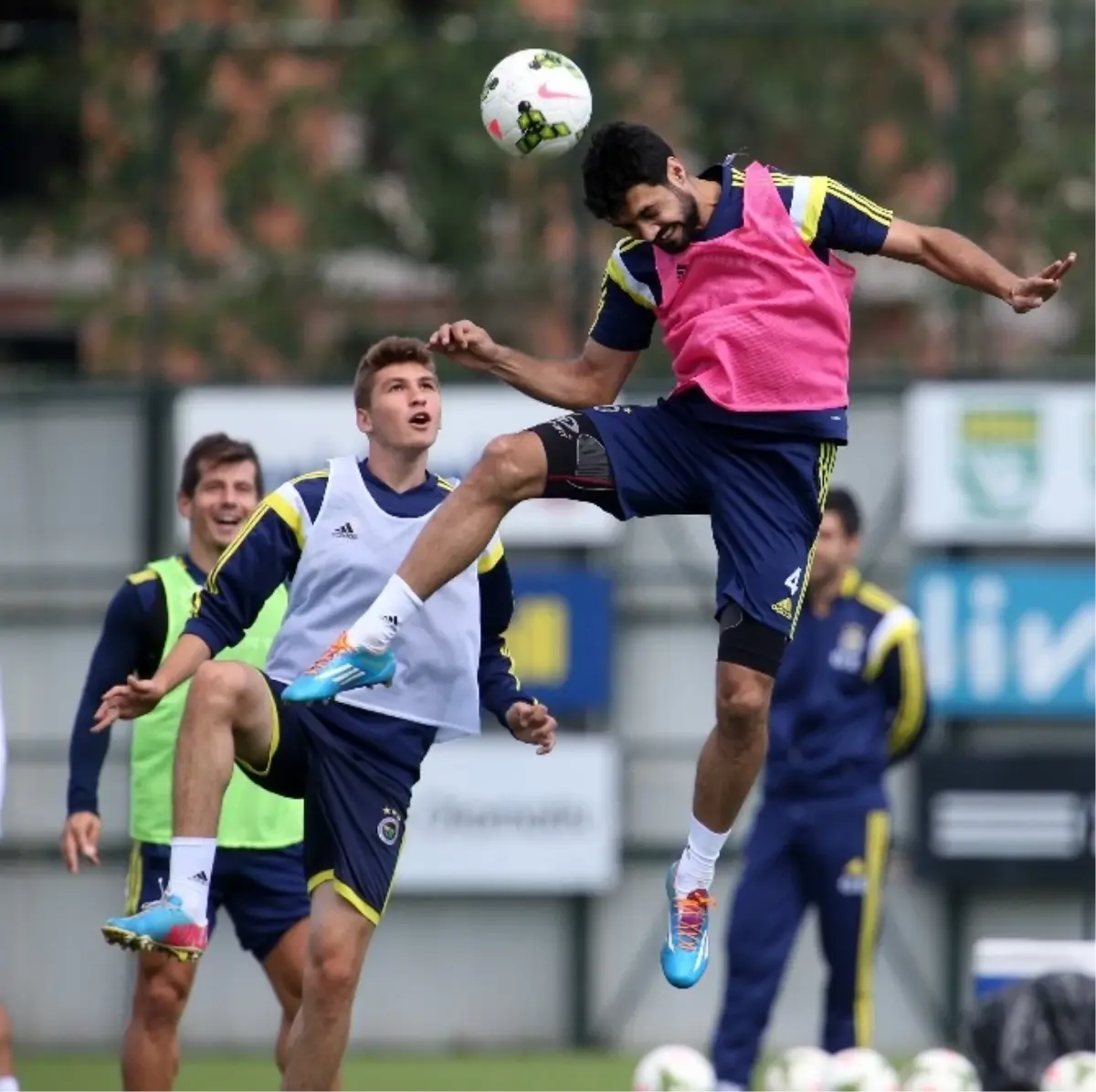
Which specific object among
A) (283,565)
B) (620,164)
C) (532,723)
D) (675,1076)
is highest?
(620,164)

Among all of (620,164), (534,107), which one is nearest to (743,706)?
(620,164)

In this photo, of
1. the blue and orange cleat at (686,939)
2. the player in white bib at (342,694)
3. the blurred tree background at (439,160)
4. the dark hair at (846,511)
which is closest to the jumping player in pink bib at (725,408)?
the player in white bib at (342,694)

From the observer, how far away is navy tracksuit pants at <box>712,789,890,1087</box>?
10.7m

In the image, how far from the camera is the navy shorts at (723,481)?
779 centimetres

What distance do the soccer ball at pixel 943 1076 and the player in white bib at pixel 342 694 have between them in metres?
1.79

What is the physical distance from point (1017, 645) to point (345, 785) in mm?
6477

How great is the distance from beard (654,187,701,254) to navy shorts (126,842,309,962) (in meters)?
2.69

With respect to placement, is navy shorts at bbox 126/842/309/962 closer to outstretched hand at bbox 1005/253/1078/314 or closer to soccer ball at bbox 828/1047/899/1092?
soccer ball at bbox 828/1047/899/1092

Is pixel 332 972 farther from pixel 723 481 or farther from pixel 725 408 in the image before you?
pixel 725 408

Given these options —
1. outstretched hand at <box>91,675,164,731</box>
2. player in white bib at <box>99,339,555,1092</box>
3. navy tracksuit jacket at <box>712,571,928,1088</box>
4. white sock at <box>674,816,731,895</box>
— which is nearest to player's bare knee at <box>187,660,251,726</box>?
player in white bib at <box>99,339,555,1092</box>

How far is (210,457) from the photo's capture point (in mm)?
9133

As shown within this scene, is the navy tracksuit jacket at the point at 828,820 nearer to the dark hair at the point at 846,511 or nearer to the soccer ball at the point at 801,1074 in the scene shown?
the dark hair at the point at 846,511

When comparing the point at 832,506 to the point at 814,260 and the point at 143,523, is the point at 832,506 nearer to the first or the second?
the point at 814,260

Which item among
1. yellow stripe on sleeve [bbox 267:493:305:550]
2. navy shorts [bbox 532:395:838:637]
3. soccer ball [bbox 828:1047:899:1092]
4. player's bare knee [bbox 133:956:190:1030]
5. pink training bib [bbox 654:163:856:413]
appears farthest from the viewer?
player's bare knee [bbox 133:956:190:1030]
